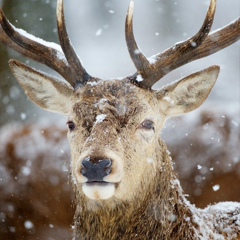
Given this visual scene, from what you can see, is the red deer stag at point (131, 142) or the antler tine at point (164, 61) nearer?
the red deer stag at point (131, 142)

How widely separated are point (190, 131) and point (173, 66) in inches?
132

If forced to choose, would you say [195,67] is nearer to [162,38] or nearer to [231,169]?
[162,38]

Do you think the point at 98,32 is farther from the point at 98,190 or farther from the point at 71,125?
the point at 98,190

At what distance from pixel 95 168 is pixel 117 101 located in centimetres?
66

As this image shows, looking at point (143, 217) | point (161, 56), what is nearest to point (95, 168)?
point (143, 217)

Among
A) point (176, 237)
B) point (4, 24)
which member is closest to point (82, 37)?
point (4, 24)

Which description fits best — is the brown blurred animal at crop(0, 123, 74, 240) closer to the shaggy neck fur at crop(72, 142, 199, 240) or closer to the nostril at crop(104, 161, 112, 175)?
the shaggy neck fur at crop(72, 142, 199, 240)

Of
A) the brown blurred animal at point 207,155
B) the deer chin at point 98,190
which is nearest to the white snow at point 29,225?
the brown blurred animal at point 207,155

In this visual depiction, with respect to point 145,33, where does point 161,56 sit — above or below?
below

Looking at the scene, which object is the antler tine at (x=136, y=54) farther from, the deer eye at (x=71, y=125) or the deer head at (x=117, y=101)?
the deer eye at (x=71, y=125)

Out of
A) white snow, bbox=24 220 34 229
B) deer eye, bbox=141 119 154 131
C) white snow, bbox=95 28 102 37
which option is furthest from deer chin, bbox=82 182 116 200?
white snow, bbox=95 28 102 37

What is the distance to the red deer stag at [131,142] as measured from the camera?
359cm

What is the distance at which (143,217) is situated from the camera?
3.79 meters

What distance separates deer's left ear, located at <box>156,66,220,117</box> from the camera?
4.15 m
